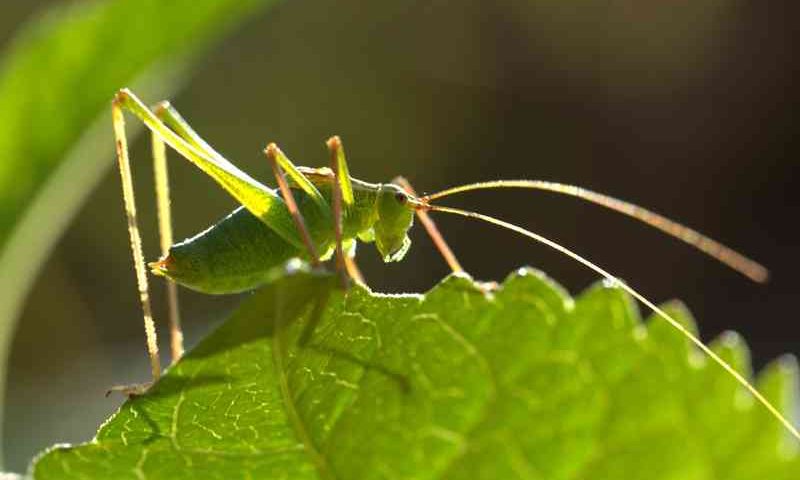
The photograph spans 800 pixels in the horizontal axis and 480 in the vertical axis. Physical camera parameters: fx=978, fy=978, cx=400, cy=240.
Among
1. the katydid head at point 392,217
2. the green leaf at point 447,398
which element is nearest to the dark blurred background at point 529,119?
the katydid head at point 392,217

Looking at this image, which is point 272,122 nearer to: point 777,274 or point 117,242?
point 117,242

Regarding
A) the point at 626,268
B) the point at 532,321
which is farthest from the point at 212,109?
Answer: the point at 532,321

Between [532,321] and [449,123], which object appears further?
[449,123]

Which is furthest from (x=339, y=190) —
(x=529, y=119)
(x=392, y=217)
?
(x=529, y=119)

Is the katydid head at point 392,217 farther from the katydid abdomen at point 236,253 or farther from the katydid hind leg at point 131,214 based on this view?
the katydid hind leg at point 131,214

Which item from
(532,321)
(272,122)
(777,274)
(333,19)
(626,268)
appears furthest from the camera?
(333,19)
